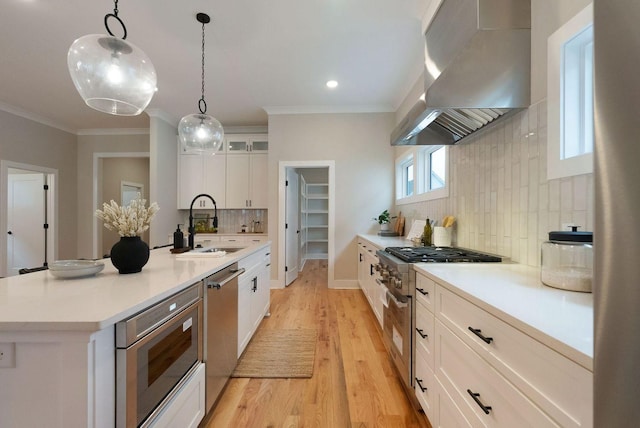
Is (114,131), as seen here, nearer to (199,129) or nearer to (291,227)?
(291,227)

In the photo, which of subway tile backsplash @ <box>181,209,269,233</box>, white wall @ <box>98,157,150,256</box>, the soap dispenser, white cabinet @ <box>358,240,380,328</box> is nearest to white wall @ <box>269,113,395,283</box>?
white cabinet @ <box>358,240,380,328</box>

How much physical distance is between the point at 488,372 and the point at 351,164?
3.70m

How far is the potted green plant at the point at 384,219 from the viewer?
4136 mm

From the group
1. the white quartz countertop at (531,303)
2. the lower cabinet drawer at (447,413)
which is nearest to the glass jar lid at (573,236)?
the white quartz countertop at (531,303)

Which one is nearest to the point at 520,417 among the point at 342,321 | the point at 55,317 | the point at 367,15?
the point at 55,317

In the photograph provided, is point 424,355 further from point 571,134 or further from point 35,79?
point 35,79

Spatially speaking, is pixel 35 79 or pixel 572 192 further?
pixel 35 79

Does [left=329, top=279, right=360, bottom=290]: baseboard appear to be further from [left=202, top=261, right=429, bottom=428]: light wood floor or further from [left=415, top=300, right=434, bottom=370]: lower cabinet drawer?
[left=415, top=300, right=434, bottom=370]: lower cabinet drawer

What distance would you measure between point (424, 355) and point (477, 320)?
63cm

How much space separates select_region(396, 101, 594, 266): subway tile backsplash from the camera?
1.27 meters

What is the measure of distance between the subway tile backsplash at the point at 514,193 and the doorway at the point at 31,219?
6.70 metres

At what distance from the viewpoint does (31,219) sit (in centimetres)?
505

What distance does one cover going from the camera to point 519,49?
1383 millimetres

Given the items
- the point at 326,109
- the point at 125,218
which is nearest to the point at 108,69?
the point at 125,218
